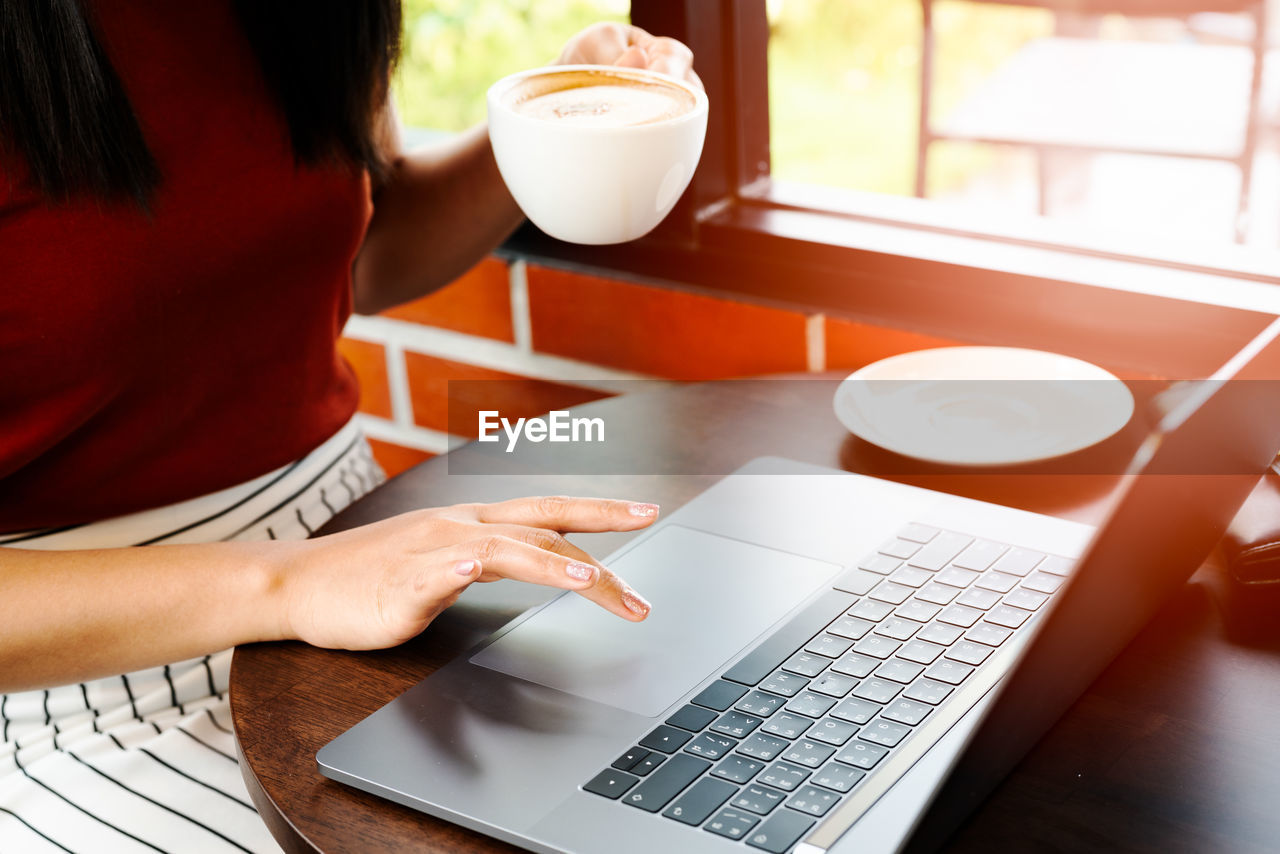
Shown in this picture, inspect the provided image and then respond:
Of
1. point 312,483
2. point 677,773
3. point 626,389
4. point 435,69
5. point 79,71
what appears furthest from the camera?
point 435,69

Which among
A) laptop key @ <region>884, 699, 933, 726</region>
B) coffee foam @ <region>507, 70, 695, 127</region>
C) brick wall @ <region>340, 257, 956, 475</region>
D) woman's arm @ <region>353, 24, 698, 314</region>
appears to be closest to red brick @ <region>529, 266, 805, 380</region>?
brick wall @ <region>340, 257, 956, 475</region>

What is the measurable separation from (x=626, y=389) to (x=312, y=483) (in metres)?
0.35

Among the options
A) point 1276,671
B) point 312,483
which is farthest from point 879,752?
point 312,483

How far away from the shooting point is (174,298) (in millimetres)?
789

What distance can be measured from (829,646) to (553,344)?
2.21 feet

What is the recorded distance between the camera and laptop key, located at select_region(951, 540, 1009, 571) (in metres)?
0.63

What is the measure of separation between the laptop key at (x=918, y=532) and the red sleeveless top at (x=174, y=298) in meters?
0.46

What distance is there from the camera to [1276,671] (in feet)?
1.82

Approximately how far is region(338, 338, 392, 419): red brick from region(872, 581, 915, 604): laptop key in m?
0.83

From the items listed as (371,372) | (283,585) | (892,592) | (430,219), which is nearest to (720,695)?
(892,592)

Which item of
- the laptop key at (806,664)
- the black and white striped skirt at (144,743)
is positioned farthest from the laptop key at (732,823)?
the black and white striped skirt at (144,743)

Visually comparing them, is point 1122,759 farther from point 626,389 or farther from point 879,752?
point 626,389

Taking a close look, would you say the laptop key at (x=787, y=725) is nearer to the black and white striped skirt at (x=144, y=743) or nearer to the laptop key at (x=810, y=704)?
the laptop key at (x=810, y=704)

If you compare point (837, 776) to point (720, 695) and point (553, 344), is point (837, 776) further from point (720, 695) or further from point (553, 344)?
point (553, 344)
